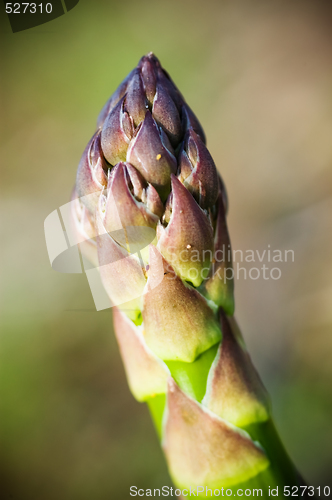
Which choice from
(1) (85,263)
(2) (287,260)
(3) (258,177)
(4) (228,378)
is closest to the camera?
(4) (228,378)

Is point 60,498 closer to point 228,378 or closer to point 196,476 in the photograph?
point 196,476

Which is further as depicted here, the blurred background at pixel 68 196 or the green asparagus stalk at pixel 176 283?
the blurred background at pixel 68 196

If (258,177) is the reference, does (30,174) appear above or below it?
above

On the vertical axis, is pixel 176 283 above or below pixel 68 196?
below

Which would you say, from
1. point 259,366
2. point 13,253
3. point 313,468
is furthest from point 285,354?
point 13,253
